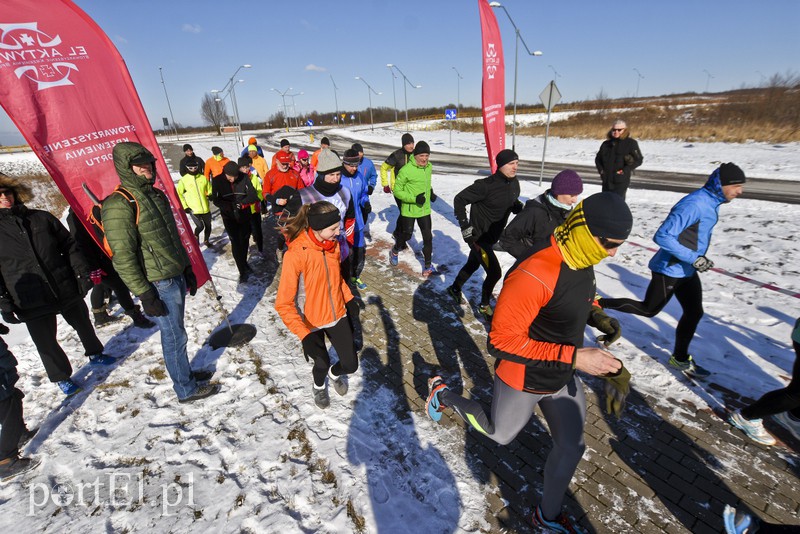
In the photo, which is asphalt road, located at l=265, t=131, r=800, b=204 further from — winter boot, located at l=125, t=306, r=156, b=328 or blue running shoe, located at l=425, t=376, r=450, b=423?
winter boot, located at l=125, t=306, r=156, b=328

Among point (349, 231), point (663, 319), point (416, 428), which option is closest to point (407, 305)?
point (349, 231)

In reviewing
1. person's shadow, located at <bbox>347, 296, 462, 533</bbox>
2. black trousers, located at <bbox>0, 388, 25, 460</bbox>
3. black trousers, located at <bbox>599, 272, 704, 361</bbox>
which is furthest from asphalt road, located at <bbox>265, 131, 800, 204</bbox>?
black trousers, located at <bbox>0, 388, 25, 460</bbox>

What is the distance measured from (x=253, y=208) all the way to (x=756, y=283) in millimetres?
7897

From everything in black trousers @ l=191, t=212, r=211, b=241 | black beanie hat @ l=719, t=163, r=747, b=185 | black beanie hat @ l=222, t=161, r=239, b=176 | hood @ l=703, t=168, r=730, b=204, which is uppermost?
black beanie hat @ l=222, t=161, r=239, b=176

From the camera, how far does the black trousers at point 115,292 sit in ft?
16.1

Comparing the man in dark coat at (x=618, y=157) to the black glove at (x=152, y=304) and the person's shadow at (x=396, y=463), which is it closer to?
the person's shadow at (x=396, y=463)

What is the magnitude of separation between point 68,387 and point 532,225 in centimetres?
501

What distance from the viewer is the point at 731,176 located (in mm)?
3254

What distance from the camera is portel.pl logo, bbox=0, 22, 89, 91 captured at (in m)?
3.15

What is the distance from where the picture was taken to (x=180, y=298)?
3.50m

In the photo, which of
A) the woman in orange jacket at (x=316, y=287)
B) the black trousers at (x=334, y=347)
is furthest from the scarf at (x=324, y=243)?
the black trousers at (x=334, y=347)

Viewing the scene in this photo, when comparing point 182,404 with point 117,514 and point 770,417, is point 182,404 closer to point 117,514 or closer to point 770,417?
point 117,514

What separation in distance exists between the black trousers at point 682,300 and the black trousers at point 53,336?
593cm

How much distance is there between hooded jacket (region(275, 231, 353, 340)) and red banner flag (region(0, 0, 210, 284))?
240cm
